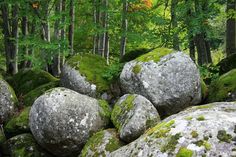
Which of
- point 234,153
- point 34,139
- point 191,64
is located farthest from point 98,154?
point 234,153

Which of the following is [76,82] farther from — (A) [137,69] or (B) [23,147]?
(B) [23,147]

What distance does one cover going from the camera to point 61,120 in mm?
9242

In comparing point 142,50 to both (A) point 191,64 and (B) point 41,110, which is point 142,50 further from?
(B) point 41,110

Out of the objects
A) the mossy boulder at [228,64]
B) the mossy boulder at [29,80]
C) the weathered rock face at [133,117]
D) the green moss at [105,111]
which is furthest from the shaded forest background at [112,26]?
the weathered rock face at [133,117]

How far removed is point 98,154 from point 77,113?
158 cm

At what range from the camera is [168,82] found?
9836mm

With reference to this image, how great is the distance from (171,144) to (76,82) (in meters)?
7.97

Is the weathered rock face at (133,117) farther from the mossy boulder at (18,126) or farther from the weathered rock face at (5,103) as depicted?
the weathered rock face at (5,103)

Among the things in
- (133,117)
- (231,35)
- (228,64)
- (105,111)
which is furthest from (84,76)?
(231,35)

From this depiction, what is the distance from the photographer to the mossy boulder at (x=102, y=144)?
27.0 feet

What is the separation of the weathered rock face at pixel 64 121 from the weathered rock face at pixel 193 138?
469cm

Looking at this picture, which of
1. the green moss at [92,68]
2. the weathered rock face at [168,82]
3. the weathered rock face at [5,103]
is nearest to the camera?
the weathered rock face at [168,82]

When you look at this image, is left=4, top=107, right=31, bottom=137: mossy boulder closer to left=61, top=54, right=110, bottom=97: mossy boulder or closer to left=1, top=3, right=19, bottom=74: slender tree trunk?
left=61, top=54, right=110, bottom=97: mossy boulder

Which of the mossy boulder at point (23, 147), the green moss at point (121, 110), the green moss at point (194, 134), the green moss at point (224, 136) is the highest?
the green moss at point (224, 136)
